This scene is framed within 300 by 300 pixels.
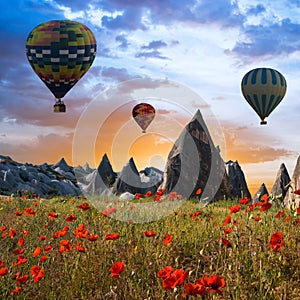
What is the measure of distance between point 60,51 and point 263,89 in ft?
36.8

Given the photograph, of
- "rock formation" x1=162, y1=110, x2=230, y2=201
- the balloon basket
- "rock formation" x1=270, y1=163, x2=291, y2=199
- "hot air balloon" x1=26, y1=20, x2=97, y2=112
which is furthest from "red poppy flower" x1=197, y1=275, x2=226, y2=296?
"rock formation" x1=270, y1=163, x2=291, y2=199

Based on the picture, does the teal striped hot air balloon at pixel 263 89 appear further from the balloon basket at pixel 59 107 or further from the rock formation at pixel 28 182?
the rock formation at pixel 28 182

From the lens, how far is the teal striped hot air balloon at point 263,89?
1013 inches

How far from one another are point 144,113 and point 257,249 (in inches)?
973

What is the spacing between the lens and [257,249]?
5.19m

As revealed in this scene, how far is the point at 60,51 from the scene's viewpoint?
72.8 feet

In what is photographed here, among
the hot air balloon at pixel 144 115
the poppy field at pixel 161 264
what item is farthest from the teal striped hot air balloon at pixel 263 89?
the poppy field at pixel 161 264

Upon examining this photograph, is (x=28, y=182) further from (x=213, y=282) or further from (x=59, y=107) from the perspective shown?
(x=213, y=282)

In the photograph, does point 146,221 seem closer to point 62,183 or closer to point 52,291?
point 52,291

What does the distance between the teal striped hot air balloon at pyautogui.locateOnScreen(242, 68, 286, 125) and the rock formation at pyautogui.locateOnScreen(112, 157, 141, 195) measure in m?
7.78

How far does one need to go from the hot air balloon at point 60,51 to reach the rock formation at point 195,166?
26.8 feet

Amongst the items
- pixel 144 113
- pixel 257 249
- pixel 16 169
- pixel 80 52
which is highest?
pixel 80 52

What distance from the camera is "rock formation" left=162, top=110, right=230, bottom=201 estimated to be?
16766 millimetres

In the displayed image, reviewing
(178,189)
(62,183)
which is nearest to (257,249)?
(178,189)
